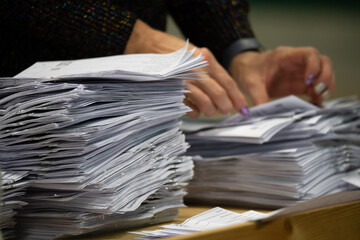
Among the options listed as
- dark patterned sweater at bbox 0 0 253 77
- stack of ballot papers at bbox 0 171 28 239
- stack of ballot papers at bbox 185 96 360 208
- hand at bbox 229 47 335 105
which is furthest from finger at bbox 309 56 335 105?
stack of ballot papers at bbox 0 171 28 239

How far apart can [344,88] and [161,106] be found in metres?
2.87

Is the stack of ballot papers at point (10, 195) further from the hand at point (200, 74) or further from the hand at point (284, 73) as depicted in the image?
the hand at point (284, 73)

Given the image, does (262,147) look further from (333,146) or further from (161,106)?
(161,106)

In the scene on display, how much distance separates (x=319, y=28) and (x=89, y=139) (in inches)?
108

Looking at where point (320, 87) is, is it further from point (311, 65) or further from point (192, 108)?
point (192, 108)

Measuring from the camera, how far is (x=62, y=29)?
3.51 feet

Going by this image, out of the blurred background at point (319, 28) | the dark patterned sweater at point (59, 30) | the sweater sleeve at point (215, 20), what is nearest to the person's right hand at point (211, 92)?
the dark patterned sweater at point (59, 30)

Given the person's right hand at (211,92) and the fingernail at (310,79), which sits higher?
the person's right hand at (211,92)

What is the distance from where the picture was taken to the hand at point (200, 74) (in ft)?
3.82

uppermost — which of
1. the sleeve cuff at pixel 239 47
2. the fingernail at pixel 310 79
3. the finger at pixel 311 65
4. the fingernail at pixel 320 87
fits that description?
the sleeve cuff at pixel 239 47

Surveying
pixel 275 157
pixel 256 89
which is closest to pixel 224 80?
pixel 275 157

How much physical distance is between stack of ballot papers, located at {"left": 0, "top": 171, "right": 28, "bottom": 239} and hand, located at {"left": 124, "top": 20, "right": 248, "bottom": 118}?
0.43 meters

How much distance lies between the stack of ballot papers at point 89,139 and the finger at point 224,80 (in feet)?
0.83

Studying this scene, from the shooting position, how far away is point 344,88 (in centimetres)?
359
